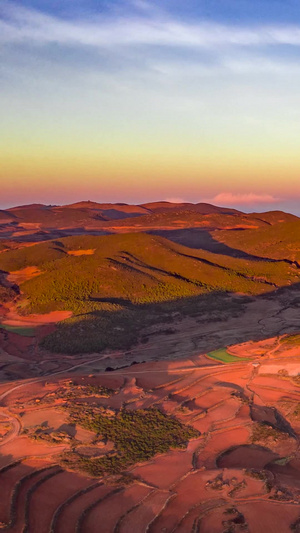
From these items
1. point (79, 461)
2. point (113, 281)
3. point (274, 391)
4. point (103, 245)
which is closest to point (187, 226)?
point (103, 245)

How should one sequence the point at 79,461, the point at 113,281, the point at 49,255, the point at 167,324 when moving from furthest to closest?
the point at 49,255
the point at 113,281
the point at 167,324
the point at 79,461

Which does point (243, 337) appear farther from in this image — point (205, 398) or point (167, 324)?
point (205, 398)

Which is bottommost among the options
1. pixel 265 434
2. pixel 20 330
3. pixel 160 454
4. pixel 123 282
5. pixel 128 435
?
pixel 20 330

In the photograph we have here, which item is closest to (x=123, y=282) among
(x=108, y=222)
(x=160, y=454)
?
(x=160, y=454)

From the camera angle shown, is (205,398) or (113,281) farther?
(113,281)

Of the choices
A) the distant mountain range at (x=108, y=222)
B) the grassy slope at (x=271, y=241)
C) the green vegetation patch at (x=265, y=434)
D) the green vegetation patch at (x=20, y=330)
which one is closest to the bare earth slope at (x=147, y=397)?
the green vegetation patch at (x=265, y=434)

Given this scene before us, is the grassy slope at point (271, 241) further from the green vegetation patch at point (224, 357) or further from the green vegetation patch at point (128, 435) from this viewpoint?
the green vegetation patch at point (128, 435)

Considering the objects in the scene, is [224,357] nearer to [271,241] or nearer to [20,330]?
[20,330]
